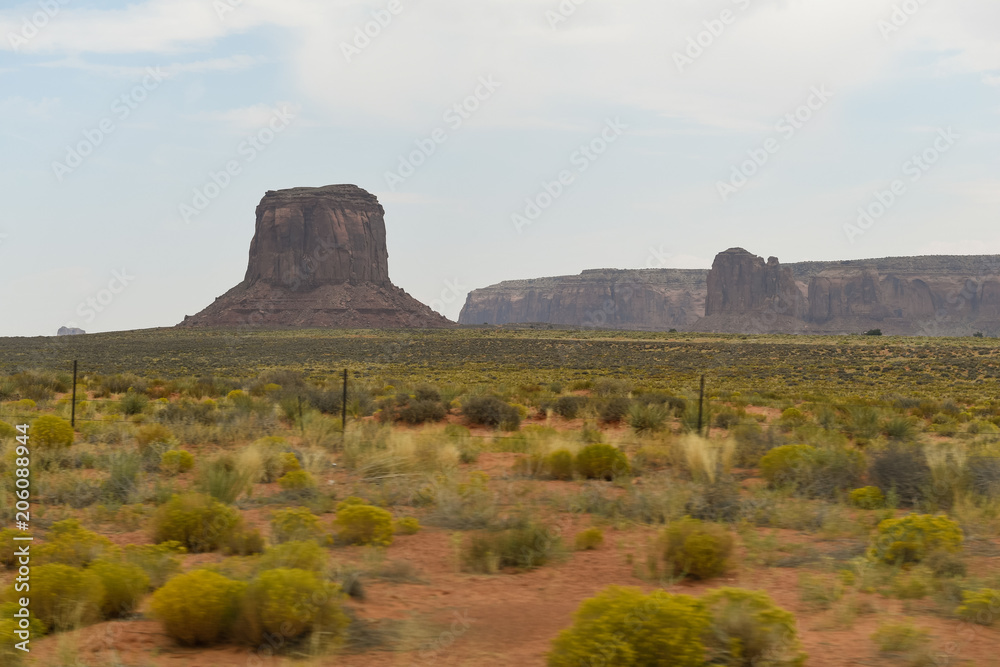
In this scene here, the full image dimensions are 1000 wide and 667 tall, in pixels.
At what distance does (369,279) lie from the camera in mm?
132000

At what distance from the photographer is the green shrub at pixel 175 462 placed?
11.8 metres

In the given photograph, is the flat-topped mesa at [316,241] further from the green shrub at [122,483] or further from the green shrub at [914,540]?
the green shrub at [914,540]

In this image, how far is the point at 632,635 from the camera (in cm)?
478

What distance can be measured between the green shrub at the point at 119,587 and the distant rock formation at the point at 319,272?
347 feet

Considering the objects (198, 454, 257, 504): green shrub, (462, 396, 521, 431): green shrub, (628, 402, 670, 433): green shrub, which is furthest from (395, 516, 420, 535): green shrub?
(462, 396, 521, 431): green shrub

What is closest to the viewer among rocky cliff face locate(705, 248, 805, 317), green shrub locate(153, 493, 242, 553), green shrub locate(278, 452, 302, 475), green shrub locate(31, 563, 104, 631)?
green shrub locate(31, 563, 104, 631)

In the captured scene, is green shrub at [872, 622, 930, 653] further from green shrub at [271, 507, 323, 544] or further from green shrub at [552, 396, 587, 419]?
green shrub at [552, 396, 587, 419]

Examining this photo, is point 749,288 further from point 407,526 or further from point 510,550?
point 510,550

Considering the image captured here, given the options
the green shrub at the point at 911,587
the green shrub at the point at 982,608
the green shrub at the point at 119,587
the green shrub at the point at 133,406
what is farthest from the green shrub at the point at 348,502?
the green shrub at the point at 133,406

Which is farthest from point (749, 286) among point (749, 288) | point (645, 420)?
point (645, 420)

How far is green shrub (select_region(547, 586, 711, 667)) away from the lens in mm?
4668

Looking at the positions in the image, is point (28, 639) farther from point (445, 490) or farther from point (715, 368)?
point (715, 368)

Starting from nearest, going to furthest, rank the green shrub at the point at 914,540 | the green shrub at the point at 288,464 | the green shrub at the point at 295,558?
1. the green shrub at the point at 295,558
2. the green shrub at the point at 914,540
3. the green shrub at the point at 288,464

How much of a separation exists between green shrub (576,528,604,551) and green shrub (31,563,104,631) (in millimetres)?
4376
